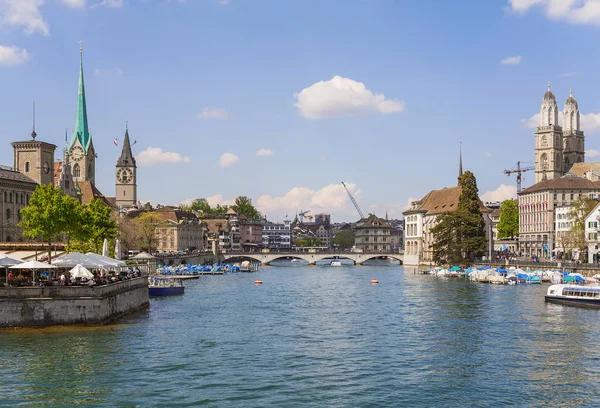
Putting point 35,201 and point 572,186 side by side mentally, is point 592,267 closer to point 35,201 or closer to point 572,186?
point 572,186

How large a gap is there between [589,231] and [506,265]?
12155mm

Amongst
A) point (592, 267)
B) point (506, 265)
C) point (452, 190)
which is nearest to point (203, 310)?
point (592, 267)

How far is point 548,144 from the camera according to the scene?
19425cm

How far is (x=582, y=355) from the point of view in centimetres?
3972

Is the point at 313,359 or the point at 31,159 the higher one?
the point at 31,159

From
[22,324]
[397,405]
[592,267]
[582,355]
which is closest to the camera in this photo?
[397,405]

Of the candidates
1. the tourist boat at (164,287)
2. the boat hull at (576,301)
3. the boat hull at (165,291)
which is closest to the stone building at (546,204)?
the boat hull at (576,301)

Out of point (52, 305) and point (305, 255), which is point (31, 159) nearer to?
point (52, 305)

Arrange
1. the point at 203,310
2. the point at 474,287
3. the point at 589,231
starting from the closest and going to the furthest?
the point at 203,310 → the point at 474,287 → the point at 589,231

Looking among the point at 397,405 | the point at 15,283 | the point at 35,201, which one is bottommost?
the point at 397,405

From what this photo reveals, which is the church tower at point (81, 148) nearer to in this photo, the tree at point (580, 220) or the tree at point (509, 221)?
the tree at point (509, 221)

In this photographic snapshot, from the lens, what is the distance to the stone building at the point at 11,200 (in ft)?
334

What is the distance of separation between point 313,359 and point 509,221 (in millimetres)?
145742

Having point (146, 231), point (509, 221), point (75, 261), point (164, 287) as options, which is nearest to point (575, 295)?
point (164, 287)
